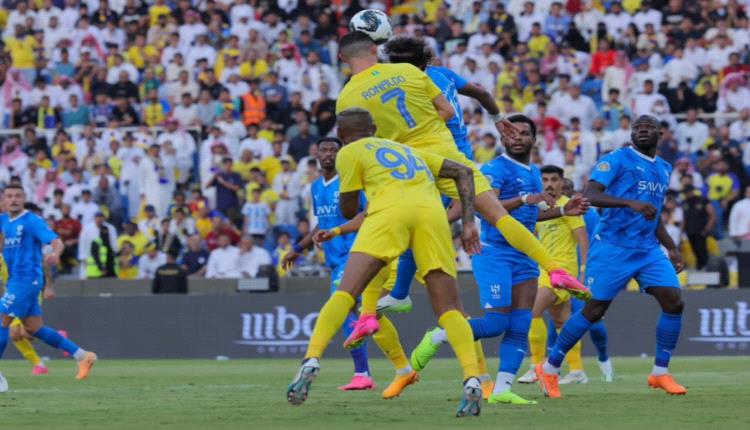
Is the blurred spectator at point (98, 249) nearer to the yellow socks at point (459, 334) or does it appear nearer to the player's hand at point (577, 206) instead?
the player's hand at point (577, 206)

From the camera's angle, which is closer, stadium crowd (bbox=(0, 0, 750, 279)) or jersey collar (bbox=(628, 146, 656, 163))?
jersey collar (bbox=(628, 146, 656, 163))

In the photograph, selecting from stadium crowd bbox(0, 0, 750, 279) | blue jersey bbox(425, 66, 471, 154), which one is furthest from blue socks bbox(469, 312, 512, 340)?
stadium crowd bbox(0, 0, 750, 279)

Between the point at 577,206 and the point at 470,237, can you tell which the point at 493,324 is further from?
the point at 470,237

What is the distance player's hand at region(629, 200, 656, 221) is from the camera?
43.3 ft

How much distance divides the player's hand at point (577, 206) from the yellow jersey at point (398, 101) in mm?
1143

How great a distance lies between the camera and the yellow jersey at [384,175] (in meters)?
10.7

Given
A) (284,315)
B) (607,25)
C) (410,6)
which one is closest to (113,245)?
(284,315)

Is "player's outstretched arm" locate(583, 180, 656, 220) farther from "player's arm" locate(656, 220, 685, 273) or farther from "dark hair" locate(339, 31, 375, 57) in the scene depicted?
"dark hair" locate(339, 31, 375, 57)

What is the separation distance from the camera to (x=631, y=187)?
538 inches

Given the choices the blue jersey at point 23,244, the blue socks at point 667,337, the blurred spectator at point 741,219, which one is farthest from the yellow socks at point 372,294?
the blurred spectator at point 741,219

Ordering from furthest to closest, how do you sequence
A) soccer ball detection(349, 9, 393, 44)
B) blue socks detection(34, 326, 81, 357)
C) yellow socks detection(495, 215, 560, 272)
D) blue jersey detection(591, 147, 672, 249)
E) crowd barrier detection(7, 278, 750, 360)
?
crowd barrier detection(7, 278, 750, 360), blue socks detection(34, 326, 81, 357), blue jersey detection(591, 147, 672, 249), soccer ball detection(349, 9, 393, 44), yellow socks detection(495, 215, 560, 272)

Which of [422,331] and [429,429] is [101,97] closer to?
[422,331]

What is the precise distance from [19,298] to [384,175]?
8452 mm

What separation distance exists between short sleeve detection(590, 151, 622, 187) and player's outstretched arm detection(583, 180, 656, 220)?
8 centimetres
